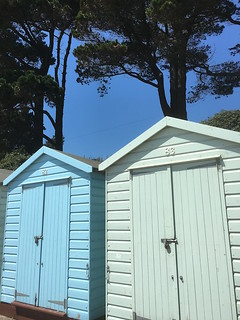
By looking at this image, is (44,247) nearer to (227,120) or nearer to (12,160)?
(12,160)

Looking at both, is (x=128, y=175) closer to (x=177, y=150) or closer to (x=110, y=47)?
(x=177, y=150)

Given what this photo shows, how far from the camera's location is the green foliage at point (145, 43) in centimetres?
1126

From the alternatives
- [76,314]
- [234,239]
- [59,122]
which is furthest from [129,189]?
[59,122]

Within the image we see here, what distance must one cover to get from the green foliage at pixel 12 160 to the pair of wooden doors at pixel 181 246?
11.6m

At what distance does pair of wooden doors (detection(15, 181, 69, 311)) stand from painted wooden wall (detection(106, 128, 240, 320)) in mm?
929

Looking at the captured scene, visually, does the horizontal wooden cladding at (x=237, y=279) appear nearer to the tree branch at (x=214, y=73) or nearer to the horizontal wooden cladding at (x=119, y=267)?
the horizontal wooden cladding at (x=119, y=267)

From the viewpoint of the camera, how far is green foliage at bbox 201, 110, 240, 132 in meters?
20.8

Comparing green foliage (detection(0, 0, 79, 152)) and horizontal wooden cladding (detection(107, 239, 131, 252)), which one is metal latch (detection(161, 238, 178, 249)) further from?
green foliage (detection(0, 0, 79, 152))

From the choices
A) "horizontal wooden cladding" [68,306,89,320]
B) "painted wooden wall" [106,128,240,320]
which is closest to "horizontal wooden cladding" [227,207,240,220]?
"painted wooden wall" [106,128,240,320]

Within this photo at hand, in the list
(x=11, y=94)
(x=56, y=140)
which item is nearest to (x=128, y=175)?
(x=11, y=94)

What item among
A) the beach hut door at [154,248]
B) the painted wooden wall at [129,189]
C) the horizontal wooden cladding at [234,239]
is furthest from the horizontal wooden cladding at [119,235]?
the horizontal wooden cladding at [234,239]

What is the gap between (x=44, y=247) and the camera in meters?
5.69

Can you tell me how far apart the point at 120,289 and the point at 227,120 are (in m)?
18.4

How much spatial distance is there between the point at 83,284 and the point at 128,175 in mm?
1892
